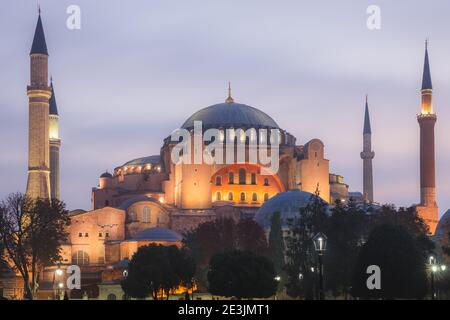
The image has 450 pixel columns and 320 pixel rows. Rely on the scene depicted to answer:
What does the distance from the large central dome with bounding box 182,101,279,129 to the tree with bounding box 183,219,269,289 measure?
24.7 metres

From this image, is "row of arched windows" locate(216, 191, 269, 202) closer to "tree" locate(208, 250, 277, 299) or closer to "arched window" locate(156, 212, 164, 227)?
"arched window" locate(156, 212, 164, 227)

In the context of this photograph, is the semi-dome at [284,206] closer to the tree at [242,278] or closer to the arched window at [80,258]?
the arched window at [80,258]

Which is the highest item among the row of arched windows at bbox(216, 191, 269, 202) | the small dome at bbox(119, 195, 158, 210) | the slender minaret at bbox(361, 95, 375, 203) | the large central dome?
the large central dome

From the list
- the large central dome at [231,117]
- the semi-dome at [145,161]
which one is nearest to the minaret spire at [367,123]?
the large central dome at [231,117]

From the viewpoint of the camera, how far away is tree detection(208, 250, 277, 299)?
47.9 meters

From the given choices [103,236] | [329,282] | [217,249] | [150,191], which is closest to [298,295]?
[329,282]

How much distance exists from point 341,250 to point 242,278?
5569 mm

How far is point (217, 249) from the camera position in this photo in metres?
69.9

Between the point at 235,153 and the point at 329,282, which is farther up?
the point at 235,153

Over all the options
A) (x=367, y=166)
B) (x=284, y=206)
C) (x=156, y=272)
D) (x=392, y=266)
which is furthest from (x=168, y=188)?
(x=392, y=266)

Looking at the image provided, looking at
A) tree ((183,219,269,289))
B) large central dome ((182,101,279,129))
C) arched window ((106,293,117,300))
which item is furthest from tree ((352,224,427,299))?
large central dome ((182,101,279,129))
